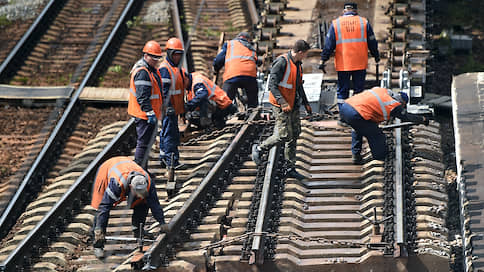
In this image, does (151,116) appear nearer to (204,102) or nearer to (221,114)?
(204,102)

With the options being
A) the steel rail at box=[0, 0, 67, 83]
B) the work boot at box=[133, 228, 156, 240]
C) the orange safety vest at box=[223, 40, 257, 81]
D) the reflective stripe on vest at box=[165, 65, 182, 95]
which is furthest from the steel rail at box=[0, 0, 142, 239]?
the orange safety vest at box=[223, 40, 257, 81]

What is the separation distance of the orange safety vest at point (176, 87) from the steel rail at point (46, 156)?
2.47 meters

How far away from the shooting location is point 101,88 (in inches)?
583

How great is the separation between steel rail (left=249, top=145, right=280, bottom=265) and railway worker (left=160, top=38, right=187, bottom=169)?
47.8 inches

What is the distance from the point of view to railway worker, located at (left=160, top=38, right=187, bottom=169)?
10945mm

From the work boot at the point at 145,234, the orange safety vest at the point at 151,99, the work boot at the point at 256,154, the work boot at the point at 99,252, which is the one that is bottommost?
the work boot at the point at 99,252

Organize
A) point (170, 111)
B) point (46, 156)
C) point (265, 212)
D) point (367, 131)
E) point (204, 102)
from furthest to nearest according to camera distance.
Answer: point (46, 156) < point (204, 102) < point (170, 111) < point (367, 131) < point (265, 212)

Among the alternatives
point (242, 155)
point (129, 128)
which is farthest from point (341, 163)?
point (129, 128)

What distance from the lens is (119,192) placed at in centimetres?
919

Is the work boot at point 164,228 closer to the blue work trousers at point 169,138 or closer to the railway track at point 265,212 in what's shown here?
the railway track at point 265,212

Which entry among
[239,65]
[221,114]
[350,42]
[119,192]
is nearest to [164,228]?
[119,192]

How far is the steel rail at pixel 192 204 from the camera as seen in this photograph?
9086 millimetres

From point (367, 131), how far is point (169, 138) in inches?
96.9

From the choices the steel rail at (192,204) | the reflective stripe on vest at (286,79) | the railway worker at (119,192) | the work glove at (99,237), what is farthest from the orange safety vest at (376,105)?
the work glove at (99,237)
